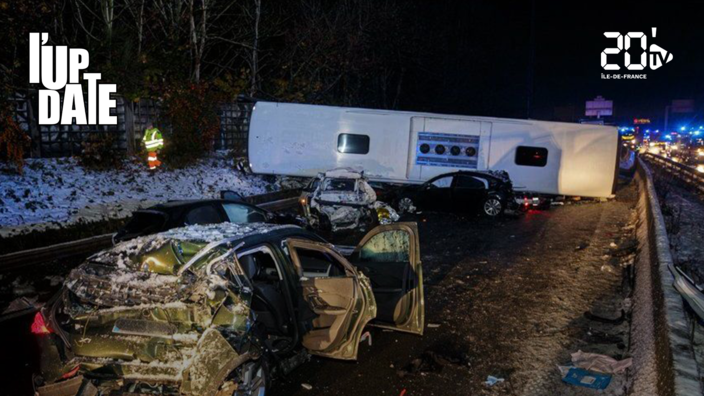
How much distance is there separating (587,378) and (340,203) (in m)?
9.05

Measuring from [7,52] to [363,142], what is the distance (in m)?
11.6

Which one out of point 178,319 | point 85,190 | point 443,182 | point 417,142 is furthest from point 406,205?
point 178,319

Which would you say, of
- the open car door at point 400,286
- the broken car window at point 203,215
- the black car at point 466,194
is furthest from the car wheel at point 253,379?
the black car at point 466,194

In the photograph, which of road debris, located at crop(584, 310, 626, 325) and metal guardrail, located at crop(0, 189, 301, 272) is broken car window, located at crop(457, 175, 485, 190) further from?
Answer: metal guardrail, located at crop(0, 189, 301, 272)

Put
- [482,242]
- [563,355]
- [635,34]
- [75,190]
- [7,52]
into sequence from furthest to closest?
[635,34]
[7,52]
[75,190]
[482,242]
[563,355]

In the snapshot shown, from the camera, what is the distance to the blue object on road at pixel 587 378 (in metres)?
5.61

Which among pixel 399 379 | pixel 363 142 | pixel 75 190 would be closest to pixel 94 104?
pixel 75 190

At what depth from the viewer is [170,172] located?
20.8 meters

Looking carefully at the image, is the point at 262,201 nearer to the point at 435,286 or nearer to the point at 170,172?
the point at 170,172

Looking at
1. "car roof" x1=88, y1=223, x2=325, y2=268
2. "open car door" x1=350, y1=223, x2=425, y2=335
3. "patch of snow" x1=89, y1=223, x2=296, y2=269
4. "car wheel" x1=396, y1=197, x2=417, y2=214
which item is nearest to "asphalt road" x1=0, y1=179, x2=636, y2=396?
"open car door" x1=350, y1=223, x2=425, y2=335

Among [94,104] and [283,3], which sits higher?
[283,3]

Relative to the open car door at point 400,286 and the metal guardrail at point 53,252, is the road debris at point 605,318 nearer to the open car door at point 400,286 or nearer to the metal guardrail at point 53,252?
the open car door at point 400,286

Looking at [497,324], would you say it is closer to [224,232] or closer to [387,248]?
[387,248]

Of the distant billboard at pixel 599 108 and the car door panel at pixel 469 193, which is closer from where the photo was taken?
the car door panel at pixel 469 193
